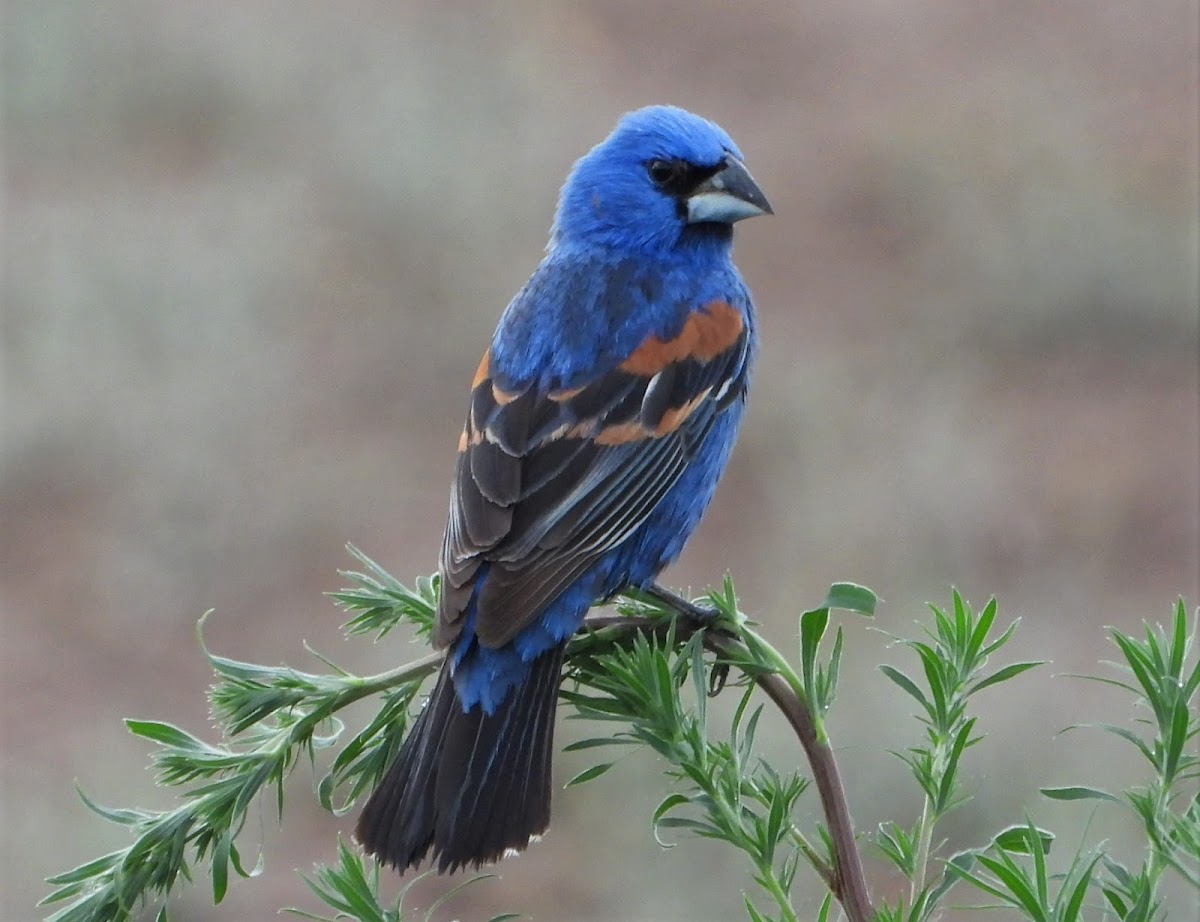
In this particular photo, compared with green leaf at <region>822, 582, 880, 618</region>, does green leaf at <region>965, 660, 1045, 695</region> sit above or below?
below

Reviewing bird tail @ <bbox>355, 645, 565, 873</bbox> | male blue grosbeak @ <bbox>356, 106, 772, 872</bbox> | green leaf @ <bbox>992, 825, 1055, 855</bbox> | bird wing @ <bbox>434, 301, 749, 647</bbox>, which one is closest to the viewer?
green leaf @ <bbox>992, 825, 1055, 855</bbox>

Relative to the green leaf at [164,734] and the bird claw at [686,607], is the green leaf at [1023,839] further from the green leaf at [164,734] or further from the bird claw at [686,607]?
the green leaf at [164,734]

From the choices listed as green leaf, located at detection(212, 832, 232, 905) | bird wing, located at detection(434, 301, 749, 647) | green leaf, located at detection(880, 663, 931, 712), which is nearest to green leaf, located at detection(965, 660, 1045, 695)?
green leaf, located at detection(880, 663, 931, 712)

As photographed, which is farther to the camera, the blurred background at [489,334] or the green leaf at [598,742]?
the blurred background at [489,334]

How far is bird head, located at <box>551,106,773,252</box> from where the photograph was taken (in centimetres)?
372

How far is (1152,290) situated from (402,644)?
4.47 meters

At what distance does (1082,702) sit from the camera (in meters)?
6.08

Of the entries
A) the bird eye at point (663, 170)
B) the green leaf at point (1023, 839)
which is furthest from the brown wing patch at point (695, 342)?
the green leaf at point (1023, 839)

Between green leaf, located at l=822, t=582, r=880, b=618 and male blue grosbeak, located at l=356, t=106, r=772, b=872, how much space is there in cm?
80

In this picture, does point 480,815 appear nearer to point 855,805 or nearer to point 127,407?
point 855,805

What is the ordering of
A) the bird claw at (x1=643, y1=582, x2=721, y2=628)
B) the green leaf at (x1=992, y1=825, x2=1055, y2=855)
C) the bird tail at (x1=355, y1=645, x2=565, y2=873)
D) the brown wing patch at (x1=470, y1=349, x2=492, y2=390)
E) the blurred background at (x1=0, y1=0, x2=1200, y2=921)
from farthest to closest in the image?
the blurred background at (x1=0, y1=0, x2=1200, y2=921), the brown wing patch at (x1=470, y1=349, x2=492, y2=390), the bird tail at (x1=355, y1=645, x2=565, y2=873), the bird claw at (x1=643, y1=582, x2=721, y2=628), the green leaf at (x1=992, y1=825, x2=1055, y2=855)

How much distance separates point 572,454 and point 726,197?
89 centimetres

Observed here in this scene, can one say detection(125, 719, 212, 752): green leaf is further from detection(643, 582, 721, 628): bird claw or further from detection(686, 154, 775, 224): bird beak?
detection(686, 154, 775, 224): bird beak

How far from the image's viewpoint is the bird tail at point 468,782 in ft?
7.49
